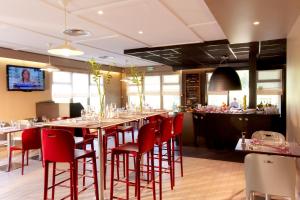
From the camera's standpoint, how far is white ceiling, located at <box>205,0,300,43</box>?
2.68 meters

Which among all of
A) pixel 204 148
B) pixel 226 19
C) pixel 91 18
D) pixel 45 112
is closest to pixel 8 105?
pixel 45 112

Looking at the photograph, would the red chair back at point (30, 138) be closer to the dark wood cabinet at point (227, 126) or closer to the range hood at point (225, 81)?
the dark wood cabinet at point (227, 126)

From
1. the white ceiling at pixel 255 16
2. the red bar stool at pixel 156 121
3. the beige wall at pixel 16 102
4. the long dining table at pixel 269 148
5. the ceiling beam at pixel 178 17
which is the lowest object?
the long dining table at pixel 269 148

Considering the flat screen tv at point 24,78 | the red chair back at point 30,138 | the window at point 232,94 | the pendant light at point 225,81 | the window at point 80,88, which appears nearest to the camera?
the red chair back at point 30,138

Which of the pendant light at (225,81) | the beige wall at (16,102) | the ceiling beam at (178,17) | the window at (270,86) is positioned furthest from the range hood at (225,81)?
the beige wall at (16,102)

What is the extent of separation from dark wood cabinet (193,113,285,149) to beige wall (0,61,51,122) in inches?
189

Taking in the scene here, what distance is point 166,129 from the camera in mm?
3506

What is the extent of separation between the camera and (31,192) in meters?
3.59

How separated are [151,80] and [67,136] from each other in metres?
8.46

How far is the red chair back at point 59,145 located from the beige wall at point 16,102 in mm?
4598

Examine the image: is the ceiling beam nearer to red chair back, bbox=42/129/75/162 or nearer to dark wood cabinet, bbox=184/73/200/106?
red chair back, bbox=42/129/75/162

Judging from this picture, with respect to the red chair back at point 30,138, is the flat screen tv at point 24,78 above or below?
above

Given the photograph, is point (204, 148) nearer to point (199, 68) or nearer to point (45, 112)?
point (199, 68)

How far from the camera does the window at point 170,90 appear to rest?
10.2 m
